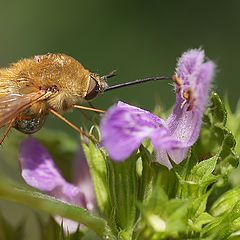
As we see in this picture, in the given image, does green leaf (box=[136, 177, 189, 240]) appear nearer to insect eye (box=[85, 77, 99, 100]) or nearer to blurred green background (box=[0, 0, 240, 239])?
insect eye (box=[85, 77, 99, 100])

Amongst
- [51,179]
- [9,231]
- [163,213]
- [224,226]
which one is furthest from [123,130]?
[9,231]

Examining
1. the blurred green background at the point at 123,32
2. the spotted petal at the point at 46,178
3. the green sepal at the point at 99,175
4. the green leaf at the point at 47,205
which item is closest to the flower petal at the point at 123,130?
the green leaf at the point at 47,205

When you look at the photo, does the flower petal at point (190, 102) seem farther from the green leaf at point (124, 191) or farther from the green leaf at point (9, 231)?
the green leaf at point (9, 231)

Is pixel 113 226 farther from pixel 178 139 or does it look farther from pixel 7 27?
pixel 7 27

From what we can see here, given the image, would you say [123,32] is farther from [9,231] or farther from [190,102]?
[190,102]

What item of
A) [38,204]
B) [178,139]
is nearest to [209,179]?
[178,139]

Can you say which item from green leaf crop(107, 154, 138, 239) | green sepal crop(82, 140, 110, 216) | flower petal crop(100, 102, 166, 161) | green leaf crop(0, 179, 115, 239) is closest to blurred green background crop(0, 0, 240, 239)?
green sepal crop(82, 140, 110, 216)
